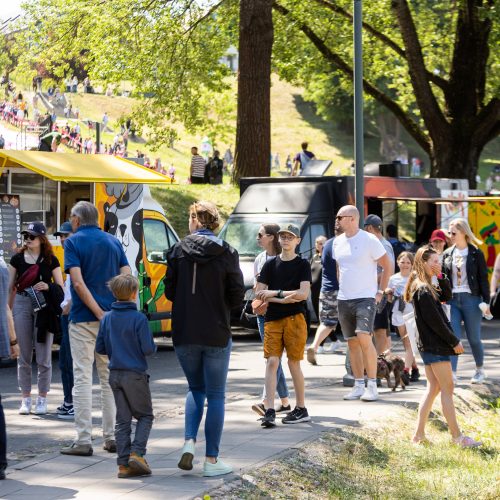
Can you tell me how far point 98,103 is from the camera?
198 ft

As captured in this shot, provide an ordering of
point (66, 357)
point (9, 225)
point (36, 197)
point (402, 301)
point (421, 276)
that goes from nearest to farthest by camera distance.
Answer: point (421, 276)
point (66, 357)
point (402, 301)
point (9, 225)
point (36, 197)

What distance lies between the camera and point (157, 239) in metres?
17.2

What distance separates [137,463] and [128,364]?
665mm

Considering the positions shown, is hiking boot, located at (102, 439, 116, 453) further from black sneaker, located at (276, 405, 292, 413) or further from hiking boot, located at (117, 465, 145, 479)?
black sneaker, located at (276, 405, 292, 413)

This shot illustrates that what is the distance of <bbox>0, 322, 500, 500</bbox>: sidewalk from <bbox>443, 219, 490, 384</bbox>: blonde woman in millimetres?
913

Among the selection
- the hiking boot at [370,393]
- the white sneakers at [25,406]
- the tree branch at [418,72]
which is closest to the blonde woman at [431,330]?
the hiking boot at [370,393]

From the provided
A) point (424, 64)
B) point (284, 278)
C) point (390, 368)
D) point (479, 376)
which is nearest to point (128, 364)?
point (284, 278)

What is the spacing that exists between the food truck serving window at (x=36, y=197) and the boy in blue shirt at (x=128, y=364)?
8.12 meters

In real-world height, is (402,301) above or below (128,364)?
above

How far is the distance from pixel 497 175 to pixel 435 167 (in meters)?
51.7

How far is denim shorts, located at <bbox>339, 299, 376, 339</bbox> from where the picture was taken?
37.1ft

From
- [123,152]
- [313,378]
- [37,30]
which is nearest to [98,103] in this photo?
[123,152]

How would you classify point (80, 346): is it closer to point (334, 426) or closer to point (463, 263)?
point (334, 426)

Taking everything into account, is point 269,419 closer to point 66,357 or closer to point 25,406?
point 66,357
